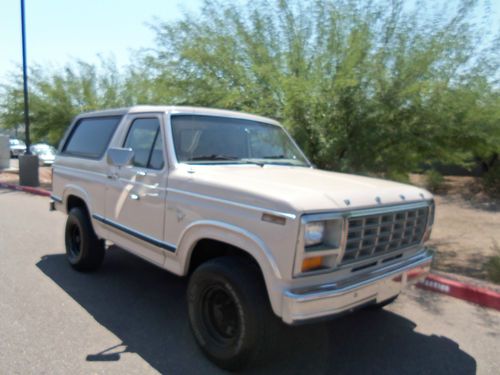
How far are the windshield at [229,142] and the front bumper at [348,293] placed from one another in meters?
1.56

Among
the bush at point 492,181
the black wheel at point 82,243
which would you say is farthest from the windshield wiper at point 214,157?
the bush at point 492,181

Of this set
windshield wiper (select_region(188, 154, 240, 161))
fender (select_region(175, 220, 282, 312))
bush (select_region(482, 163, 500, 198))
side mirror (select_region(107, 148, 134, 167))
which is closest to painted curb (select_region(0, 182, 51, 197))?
side mirror (select_region(107, 148, 134, 167))

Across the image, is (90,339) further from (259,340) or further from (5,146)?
(5,146)

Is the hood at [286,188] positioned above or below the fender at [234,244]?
above

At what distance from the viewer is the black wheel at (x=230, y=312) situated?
2.90 meters

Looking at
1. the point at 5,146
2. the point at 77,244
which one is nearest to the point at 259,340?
the point at 77,244

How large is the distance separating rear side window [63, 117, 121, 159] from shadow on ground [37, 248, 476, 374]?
5.06 feet

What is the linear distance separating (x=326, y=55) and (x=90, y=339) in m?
5.23

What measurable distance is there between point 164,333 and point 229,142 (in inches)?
72.7

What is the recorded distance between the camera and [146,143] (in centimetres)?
413

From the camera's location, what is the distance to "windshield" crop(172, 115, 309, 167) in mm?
3863

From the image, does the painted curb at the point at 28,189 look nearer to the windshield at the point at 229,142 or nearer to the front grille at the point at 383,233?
the windshield at the point at 229,142

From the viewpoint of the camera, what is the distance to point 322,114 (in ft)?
21.8

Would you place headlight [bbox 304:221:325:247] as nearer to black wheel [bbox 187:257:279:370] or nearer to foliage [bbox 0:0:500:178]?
black wheel [bbox 187:257:279:370]
